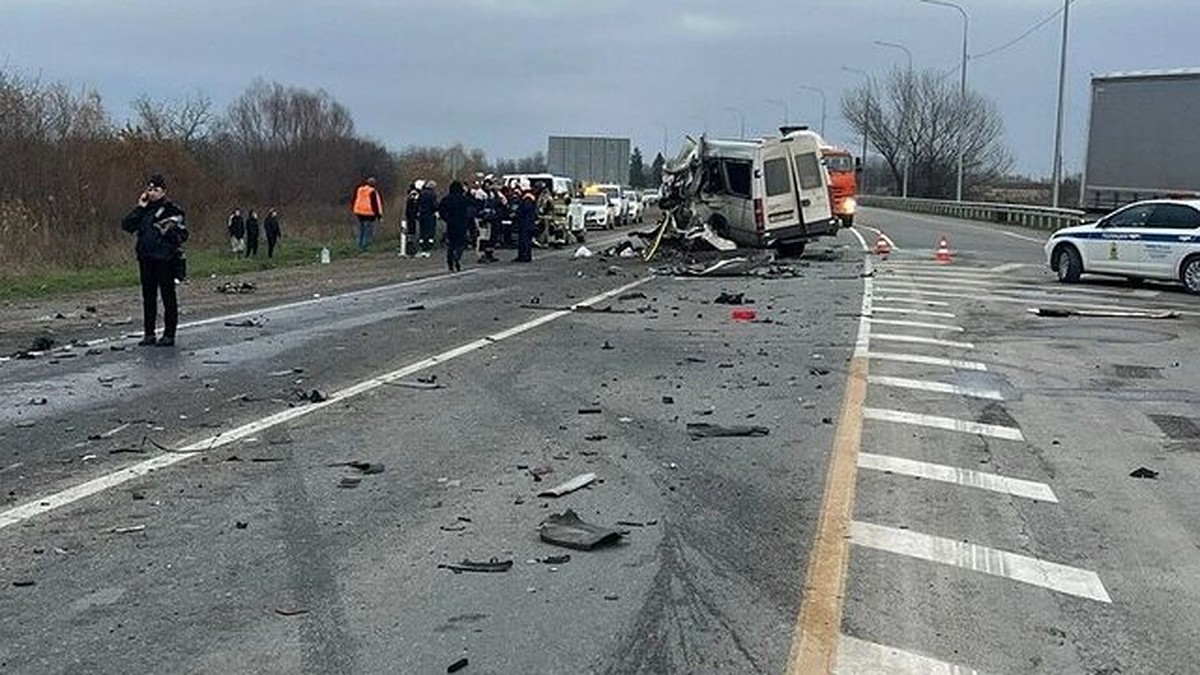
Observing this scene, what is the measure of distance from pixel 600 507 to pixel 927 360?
731cm

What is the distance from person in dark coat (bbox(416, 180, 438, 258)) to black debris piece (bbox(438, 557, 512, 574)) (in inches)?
1063

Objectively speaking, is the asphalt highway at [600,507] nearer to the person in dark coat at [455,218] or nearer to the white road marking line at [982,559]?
the white road marking line at [982,559]

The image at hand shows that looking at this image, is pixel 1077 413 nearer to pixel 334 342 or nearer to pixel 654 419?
pixel 654 419

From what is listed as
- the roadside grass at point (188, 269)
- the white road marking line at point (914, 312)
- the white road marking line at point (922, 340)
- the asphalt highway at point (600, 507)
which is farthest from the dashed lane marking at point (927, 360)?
the roadside grass at point (188, 269)

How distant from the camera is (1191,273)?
21.7 metres

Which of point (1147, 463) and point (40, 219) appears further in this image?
point (40, 219)

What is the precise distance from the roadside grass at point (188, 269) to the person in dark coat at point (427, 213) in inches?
62.2

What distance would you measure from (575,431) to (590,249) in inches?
1057

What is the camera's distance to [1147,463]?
8.51 metres

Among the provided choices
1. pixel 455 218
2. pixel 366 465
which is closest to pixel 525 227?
pixel 455 218

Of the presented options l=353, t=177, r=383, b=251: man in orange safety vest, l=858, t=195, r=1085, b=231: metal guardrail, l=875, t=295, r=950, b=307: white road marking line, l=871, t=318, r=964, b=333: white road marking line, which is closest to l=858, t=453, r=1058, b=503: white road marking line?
l=871, t=318, r=964, b=333: white road marking line

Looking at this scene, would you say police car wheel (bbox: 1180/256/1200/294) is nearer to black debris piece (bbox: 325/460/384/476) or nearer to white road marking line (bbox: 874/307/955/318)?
white road marking line (bbox: 874/307/955/318)

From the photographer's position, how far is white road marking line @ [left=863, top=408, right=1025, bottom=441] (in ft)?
30.9

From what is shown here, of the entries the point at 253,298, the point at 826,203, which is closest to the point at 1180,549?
the point at 253,298
